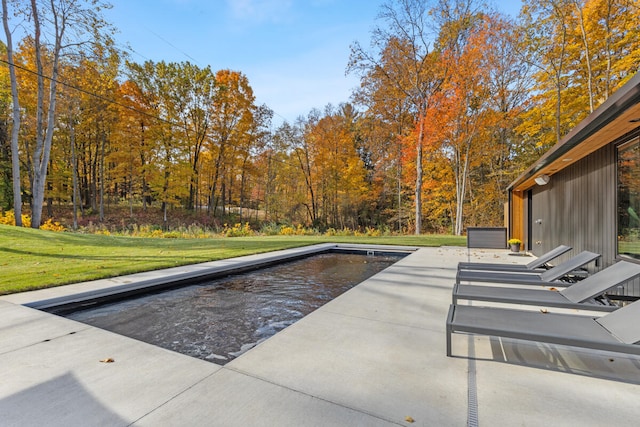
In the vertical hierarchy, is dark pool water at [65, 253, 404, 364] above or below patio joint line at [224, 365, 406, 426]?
below

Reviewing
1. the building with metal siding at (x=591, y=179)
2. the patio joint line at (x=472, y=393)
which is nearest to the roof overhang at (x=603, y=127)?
the building with metal siding at (x=591, y=179)

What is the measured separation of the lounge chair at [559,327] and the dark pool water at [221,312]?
74.8 inches

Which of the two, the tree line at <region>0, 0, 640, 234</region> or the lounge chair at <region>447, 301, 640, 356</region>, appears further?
the tree line at <region>0, 0, 640, 234</region>

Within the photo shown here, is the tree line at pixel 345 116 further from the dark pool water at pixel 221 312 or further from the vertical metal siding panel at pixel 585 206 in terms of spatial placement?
the dark pool water at pixel 221 312

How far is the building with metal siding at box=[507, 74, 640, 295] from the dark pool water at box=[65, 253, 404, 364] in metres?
3.55

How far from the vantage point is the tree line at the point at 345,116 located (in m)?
10.9

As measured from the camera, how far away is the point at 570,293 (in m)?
2.98

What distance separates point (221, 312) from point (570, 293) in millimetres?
3820

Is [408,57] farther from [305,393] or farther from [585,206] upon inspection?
[305,393]

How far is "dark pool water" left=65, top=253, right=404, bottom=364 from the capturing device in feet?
9.42

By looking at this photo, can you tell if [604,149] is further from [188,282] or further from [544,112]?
[544,112]

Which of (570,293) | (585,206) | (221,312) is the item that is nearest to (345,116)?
(585,206)

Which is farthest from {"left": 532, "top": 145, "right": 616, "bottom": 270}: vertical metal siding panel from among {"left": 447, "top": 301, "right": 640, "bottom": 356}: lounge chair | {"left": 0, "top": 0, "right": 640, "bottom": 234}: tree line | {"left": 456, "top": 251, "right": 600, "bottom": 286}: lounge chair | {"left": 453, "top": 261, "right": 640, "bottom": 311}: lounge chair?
{"left": 0, "top": 0, "right": 640, "bottom": 234}: tree line

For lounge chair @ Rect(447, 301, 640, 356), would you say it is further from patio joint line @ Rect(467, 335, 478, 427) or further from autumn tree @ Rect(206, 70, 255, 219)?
autumn tree @ Rect(206, 70, 255, 219)
